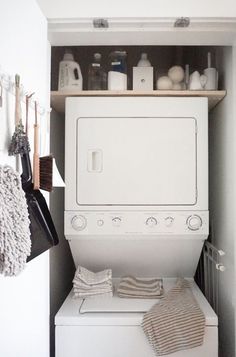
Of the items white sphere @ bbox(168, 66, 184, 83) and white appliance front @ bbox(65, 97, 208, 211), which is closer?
white appliance front @ bbox(65, 97, 208, 211)

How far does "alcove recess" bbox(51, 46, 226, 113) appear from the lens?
2.21 metres

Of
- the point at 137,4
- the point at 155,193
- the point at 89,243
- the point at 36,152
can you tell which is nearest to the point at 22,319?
the point at 36,152

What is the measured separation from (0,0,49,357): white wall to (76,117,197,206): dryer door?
0.64 m

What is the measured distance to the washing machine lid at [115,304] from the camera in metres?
2.00

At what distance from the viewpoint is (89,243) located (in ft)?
7.52

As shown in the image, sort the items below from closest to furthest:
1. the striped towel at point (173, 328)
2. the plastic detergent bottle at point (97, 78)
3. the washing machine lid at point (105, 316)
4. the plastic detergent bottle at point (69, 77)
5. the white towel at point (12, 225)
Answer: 1. the white towel at point (12, 225)
2. the striped towel at point (173, 328)
3. the washing machine lid at point (105, 316)
4. the plastic detergent bottle at point (69, 77)
5. the plastic detergent bottle at point (97, 78)

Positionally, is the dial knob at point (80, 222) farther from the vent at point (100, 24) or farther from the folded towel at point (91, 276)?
the vent at point (100, 24)

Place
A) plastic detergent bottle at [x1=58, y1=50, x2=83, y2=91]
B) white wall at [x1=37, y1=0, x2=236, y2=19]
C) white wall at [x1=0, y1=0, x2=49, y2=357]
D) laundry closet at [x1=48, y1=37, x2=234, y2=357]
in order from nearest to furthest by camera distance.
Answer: white wall at [x1=0, y1=0, x2=49, y2=357] < white wall at [x1=37, y1=0, x2=236, y2=19] < laundry closet at [x1=48, y1=37, x2=234, y2=357] < plastic detergent bottle at [x1=58, y1=50, x2=83, y2=91]

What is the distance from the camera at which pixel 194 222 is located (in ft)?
7.07

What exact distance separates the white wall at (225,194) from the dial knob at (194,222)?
0.20m

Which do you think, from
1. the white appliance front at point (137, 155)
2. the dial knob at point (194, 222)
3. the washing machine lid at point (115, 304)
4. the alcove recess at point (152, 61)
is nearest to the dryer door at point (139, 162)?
the white appliance front at point (137, 155)

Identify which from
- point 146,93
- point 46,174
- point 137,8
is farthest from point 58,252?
point 137,8

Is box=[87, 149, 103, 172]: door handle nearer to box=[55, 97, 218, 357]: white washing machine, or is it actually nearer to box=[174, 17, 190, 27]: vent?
box=[55, 97, 218, 357]: white washing machine

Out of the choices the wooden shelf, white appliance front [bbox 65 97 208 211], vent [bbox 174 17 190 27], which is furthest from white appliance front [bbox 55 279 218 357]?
vent [bbox 174 17 190 27]
